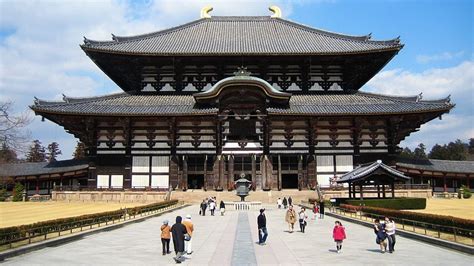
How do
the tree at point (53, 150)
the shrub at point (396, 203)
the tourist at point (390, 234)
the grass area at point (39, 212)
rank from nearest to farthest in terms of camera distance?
the tourist at point (390, 234) < the grass area at point (39, 212) < the shrub at point (396, 203) < the tree at point (53, 150)

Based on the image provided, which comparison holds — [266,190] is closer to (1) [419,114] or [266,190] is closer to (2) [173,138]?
(2) [173,138]

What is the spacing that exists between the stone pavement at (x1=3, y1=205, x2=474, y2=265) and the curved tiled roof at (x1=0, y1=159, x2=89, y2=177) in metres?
34.8

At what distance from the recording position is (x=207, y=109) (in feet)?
164

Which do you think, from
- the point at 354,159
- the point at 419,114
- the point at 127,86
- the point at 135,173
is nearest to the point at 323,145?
the point at 354,159

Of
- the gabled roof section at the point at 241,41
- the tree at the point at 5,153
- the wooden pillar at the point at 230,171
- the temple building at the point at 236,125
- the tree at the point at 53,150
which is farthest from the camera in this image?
the tree at the point at 53,150

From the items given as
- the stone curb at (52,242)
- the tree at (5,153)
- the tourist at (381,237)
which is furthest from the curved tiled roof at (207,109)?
the tourist at (381,237)

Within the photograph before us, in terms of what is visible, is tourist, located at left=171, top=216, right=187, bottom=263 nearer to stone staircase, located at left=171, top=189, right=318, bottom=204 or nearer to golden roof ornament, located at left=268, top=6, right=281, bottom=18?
stone staircase, located at left=171, top=189, right=318, bottom=204

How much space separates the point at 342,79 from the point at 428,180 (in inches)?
737

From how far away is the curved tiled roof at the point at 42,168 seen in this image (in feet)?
181

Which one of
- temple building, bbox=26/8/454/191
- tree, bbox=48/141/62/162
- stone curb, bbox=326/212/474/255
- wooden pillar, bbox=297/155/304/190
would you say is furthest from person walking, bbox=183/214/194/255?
tree, bbox=48/141/62/162

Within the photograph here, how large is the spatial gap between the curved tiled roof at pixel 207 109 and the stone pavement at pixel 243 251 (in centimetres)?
2688

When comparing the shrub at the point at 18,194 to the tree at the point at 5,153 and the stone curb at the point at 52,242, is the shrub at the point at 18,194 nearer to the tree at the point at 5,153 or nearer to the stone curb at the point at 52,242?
the tree at the point at 5,153

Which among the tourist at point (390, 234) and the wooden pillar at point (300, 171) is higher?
the wooden pillar at point (300, 171)

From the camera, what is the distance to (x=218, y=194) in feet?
150
